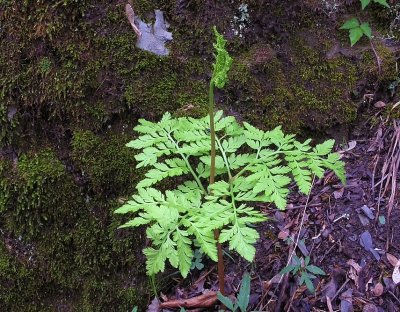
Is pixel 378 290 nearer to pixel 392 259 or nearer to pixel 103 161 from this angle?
pixel 392 259

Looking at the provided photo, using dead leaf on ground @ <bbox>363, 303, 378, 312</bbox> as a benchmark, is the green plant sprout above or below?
above

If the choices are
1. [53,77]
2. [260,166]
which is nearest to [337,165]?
[260,166]

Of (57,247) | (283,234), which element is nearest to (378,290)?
(283,234)

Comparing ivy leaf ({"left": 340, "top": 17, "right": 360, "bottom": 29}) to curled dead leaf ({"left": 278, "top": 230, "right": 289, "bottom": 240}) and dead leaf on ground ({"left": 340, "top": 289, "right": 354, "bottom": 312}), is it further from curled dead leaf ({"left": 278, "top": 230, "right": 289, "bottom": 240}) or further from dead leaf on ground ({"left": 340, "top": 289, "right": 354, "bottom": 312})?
dead leaf on ground ({"left": 340, "top": 289, "right": 354, "bottom": 312})

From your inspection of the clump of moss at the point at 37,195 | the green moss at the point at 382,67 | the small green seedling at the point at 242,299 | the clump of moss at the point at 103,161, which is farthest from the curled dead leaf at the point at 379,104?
the clump of moss at the point at 37,195

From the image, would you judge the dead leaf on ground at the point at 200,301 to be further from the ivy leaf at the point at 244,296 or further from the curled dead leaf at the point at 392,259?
the curled dead leaf at the point at 392,259

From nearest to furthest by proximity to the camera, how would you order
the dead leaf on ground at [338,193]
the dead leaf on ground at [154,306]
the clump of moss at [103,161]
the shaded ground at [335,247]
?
1. the shaded ground at [335,247]
2. the dead leaf on ground at [154,306]
3. the dead leaf on ground at [338,193]
4. the clump of moss at [103,161]

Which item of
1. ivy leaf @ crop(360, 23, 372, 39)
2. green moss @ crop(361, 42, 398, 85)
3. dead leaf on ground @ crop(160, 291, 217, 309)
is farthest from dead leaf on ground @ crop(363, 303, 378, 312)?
ivy leaf @ crop(360, 23, 372, 39)

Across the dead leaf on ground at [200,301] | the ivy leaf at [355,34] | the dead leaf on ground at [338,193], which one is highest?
the ivy leaf at [355,34]
